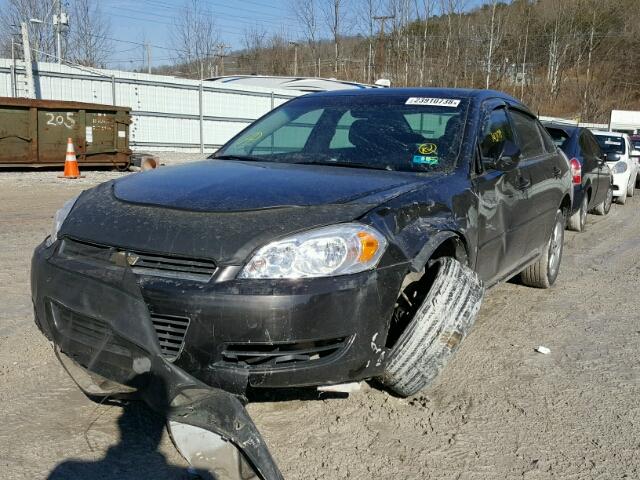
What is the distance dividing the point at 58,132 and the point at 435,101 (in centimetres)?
1197

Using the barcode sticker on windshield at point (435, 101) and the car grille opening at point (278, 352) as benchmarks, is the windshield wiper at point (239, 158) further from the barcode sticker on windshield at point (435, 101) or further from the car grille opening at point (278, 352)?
the car grille opening at point (278, 352)

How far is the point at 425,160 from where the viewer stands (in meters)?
3.62

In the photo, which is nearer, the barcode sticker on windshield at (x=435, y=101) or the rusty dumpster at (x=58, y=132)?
the barcode sticker on windshield at (x=435, y=101)

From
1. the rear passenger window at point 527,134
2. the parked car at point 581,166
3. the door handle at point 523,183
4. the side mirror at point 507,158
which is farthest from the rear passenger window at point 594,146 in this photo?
the side mirror at point 507,158

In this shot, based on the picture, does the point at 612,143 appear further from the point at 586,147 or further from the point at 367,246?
the point at 367,246

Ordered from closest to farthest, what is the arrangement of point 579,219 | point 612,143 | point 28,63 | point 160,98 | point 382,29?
1. point 579,219
2. point 612,143
3. point 28,63
4. point 160,98
5. point 382,29

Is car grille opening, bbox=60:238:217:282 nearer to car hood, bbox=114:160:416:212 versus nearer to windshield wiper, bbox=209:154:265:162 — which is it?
car hood, bbox=114:160:416:212

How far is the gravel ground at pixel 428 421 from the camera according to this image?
2637 millimetres

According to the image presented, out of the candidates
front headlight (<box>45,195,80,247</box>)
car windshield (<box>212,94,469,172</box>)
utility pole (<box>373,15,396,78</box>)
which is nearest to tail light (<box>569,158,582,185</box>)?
car windshield (<box>212,94,469,172</box>)

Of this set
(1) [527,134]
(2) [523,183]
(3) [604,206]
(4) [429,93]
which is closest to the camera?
Answer: (4) [429,93]

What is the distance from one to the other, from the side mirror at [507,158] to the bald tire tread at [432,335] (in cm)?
110

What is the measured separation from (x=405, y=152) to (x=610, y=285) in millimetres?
3283

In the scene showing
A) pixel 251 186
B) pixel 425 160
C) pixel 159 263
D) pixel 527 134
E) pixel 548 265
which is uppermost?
pixel 527 134

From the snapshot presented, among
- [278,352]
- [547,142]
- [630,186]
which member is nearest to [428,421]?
[278,352]
